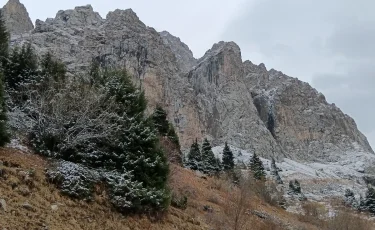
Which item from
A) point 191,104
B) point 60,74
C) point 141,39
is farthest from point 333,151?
point 60,74

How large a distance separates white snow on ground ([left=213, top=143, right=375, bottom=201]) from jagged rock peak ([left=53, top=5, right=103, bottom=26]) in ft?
225

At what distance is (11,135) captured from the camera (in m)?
15.9

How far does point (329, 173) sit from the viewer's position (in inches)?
5266

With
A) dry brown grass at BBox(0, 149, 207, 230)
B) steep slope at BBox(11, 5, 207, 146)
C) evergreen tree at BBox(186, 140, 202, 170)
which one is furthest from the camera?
steep slope at BBox(11, 5, 207, 146)

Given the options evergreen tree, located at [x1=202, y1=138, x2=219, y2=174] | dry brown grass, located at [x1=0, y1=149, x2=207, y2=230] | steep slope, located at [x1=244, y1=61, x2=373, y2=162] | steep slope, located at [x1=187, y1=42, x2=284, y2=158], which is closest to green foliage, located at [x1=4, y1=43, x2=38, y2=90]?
dry brown grass, located at [x1=0, y1=149, x2=207, y2=230]

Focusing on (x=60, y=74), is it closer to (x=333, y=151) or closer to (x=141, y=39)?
(x=141, y=39)

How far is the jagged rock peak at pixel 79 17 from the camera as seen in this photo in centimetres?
15338

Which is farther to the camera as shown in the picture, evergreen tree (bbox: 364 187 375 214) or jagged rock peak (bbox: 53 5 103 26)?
jagged rock peak (bbox: 53 5 103 26)

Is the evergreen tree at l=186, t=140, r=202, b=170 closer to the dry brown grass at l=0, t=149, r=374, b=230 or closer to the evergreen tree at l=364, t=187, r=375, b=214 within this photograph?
the evergreen tree at l=364, t=187, r=375, b=214

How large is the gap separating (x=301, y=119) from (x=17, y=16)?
402 feet

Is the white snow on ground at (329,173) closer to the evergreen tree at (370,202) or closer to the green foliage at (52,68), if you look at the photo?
the evergreen tree at (370,202)

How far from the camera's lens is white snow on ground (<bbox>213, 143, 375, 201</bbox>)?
101m

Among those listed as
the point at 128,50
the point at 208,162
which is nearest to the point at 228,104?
the point at 128,50

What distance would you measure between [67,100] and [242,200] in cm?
850
